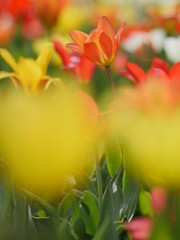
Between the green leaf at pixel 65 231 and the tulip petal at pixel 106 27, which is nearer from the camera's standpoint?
the green leaf at pixel 65 231

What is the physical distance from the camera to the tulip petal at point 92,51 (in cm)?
73

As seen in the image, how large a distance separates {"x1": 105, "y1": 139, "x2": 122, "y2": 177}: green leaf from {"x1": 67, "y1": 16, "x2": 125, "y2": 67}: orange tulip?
120 mm

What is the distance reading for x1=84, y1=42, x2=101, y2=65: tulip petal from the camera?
729mm

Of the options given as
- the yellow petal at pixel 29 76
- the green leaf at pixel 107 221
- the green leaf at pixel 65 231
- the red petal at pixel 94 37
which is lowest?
the green leaf at pixel 65 231

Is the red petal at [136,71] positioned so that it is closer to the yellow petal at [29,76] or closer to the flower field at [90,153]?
the flower field at [90,153]

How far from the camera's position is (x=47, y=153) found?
1.23 feet

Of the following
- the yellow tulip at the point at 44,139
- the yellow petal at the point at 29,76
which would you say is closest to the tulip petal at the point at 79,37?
the yellow petal at the point at 29,76

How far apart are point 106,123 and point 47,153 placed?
249 mm

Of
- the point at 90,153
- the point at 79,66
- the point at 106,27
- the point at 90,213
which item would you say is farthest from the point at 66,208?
the point at 79,66

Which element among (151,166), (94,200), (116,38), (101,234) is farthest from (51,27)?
(151,166)

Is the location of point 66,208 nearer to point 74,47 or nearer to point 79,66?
point 74,47

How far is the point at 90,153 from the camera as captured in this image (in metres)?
0.81

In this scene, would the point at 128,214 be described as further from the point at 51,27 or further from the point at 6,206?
the point at 51,27

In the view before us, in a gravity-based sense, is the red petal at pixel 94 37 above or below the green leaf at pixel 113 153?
above
